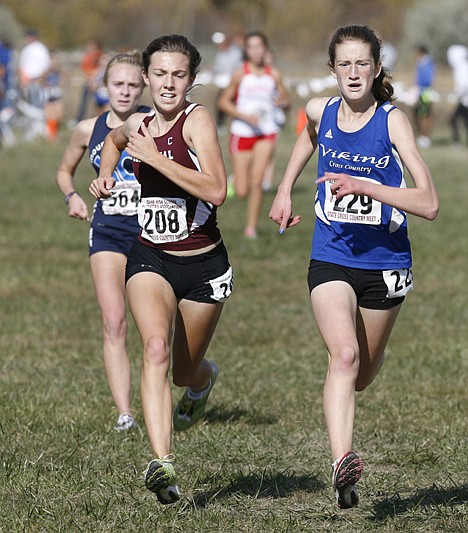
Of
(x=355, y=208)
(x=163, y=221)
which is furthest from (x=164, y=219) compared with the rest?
(x=355, y=208)

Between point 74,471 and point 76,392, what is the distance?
1.84m

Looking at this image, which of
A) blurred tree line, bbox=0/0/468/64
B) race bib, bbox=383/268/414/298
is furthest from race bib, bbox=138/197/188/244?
blurred tree line, bbox=0/0/468/64

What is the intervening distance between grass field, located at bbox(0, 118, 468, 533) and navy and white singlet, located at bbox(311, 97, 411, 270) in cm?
118

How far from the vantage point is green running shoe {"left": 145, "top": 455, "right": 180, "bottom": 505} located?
4.92m

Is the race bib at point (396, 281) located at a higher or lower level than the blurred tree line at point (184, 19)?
lower

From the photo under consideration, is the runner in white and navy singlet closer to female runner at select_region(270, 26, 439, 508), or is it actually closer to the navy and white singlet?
female runner at select_region(270, 26, 439, 508)

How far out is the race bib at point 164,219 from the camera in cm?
567

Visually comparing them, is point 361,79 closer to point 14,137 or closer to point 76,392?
point 76,392

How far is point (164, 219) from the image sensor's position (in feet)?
18.6

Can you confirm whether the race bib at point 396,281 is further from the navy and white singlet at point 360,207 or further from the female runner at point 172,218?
the female runner at point 172,218

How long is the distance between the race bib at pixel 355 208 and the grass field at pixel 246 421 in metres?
1.36

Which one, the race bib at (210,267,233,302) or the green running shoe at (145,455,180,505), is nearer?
the green running shoe at (145,455,180,505)

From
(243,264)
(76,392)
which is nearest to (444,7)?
(243,264)

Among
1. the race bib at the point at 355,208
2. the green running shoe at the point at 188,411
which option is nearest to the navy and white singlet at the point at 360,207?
the race bib at the point at 355,208
